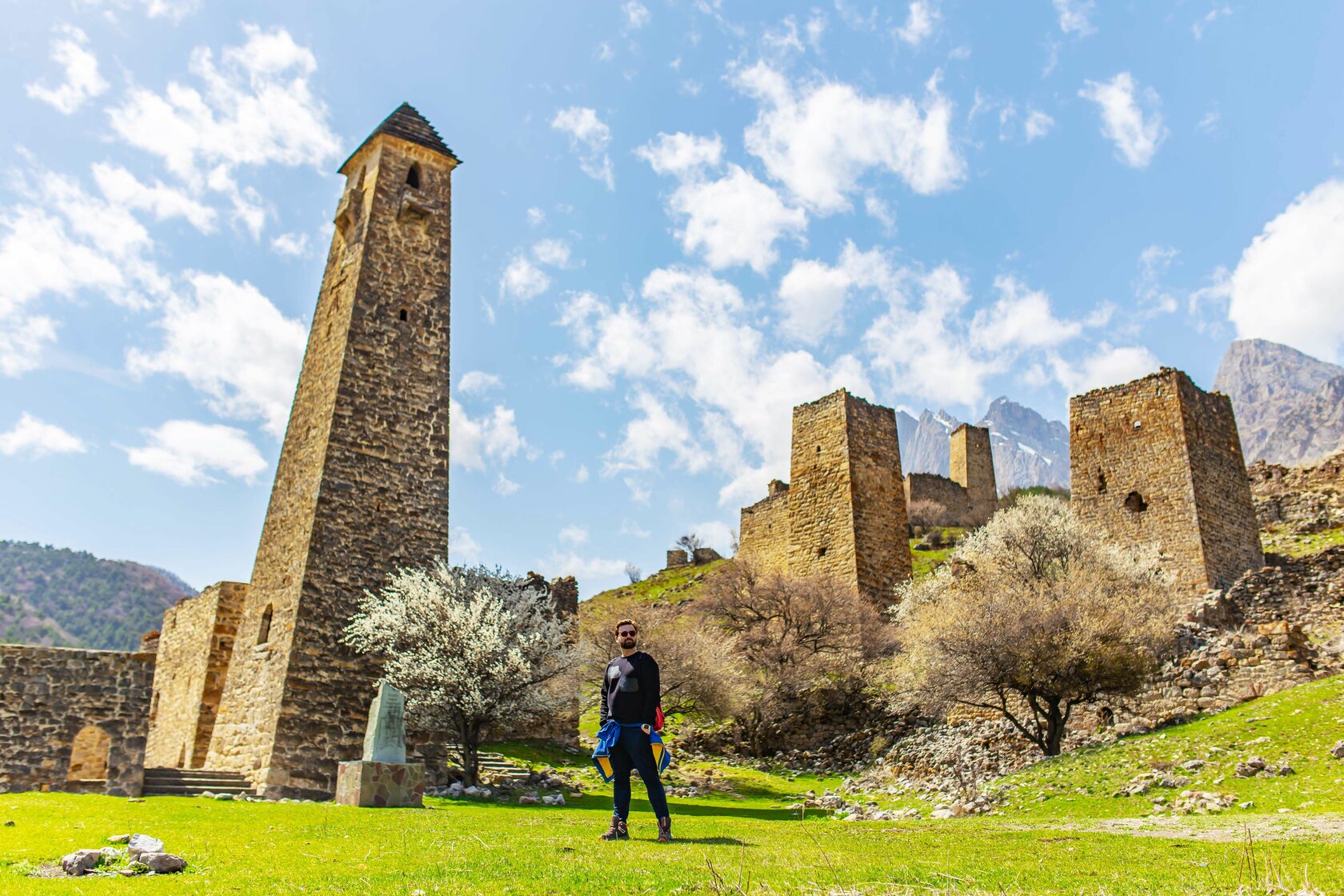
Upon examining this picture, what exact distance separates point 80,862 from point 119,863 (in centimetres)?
28

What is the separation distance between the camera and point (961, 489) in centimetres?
4938

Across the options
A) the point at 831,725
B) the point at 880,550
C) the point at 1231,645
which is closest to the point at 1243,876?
the point at 1231,645

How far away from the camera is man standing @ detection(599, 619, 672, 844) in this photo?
293 inches

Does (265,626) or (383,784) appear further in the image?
(265,626)

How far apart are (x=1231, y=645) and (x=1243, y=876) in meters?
13.5

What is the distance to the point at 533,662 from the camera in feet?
52.2

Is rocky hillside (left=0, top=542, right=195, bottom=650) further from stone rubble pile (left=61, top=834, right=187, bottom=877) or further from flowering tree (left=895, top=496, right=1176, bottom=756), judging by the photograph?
stone rubble pile (left=61, top=834, right=187, bottom=877)

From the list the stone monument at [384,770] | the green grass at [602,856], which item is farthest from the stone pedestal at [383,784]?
the green grass at [602,856]

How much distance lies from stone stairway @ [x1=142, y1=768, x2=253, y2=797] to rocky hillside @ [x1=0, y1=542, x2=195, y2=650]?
10349cm

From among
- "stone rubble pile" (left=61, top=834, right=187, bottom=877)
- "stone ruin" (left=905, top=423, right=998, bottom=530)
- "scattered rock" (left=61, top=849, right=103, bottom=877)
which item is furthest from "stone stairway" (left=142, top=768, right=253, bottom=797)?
"stone ruin" (left=905, top=423, right=998, bottom=530)

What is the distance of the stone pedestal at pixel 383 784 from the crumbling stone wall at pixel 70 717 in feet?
10.9

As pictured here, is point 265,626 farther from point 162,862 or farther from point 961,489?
point 961,489

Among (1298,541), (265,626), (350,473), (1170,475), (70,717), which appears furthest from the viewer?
(1298,541)

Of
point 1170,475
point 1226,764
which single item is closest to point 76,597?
point 1170,475
